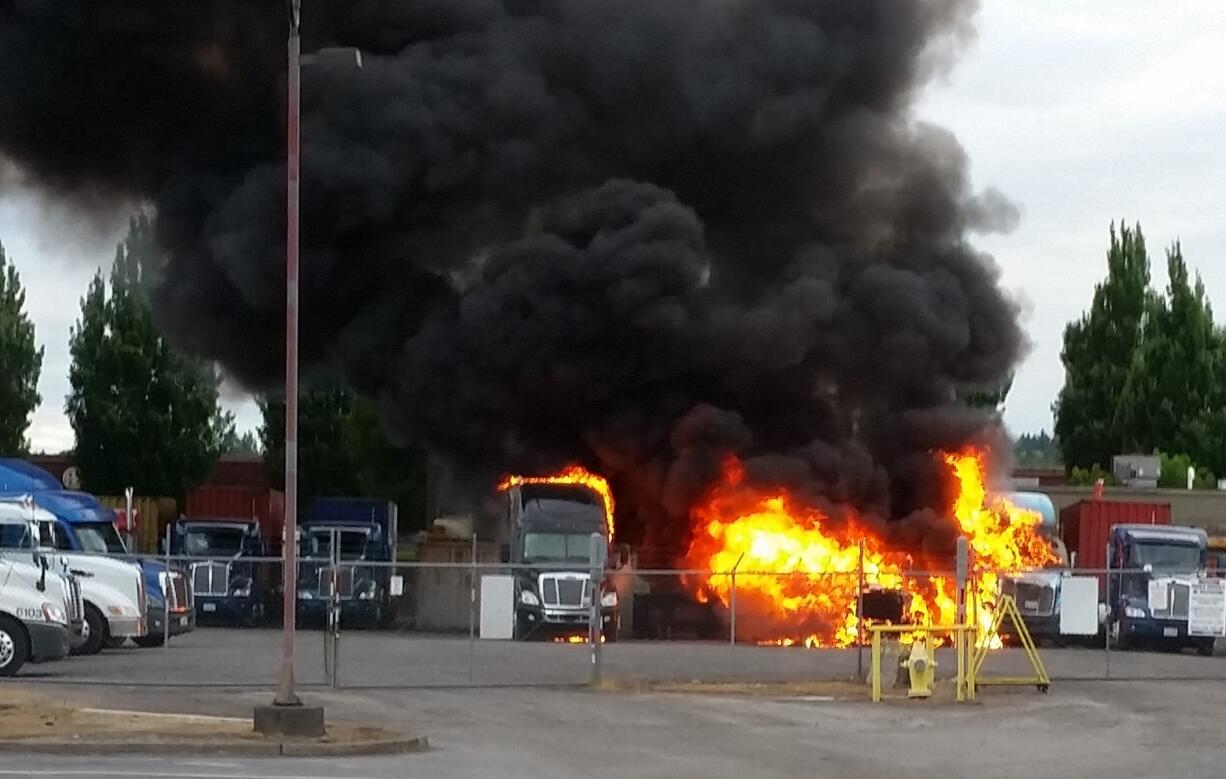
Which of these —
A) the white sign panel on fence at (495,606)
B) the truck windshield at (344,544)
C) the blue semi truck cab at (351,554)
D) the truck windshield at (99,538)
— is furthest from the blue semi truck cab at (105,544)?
the truck windshield at (344,544)

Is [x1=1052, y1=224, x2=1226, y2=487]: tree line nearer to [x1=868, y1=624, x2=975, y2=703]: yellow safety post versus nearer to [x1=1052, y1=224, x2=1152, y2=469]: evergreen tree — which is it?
[x1=1052, y1=224, x2=1152, y2=469]: evergreen tree

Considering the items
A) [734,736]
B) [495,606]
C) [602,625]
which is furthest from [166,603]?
[734,736]

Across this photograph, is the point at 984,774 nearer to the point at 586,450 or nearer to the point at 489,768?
the point at 489,768

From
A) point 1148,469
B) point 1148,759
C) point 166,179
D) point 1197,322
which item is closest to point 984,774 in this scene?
point 1148,759

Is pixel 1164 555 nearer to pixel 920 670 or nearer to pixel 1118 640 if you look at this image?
pixel 1118 640

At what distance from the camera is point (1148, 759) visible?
1969cm

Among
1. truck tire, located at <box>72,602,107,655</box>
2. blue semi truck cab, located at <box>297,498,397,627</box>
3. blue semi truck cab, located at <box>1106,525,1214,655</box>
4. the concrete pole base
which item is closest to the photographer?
the concrete pole base

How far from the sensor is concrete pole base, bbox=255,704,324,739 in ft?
61.9

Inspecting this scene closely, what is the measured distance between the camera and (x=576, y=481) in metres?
40.8

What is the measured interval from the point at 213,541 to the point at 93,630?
14281 millimetres

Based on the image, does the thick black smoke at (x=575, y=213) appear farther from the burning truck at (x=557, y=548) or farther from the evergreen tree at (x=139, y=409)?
the evergreen tree at (x=139, y=409)

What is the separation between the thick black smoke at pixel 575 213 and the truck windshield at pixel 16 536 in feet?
43.6

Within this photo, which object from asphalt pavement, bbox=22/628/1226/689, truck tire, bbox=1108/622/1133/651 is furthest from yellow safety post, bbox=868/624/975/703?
truck tire, bbox=1108/622/1133/651

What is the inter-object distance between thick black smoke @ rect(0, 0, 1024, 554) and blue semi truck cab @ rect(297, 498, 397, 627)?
2802 millimetres
